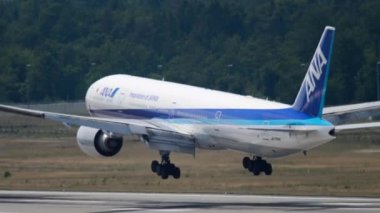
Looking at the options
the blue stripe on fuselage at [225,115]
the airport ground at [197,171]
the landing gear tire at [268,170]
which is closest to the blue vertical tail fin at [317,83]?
the blue stripe on fuselage at [225,115]

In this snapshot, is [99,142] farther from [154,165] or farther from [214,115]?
[214,115]

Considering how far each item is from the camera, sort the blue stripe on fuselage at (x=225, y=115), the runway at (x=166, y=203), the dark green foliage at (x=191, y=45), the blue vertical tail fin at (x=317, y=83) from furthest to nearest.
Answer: the dark green foliage at (x=191, y=45) → the blue stripe on fuselage at (x=225, y=115) → the blue vertical tail fin at (x=317, y=83) → the runway at (x=166, y=203)

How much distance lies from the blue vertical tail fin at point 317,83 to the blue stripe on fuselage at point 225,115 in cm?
38

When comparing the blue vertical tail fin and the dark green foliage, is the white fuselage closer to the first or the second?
the blue vertical tail fin

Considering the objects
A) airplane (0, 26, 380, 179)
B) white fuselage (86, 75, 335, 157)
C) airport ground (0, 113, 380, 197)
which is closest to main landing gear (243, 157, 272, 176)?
airplane (0, 26, 380, 179)

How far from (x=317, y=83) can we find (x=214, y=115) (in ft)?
23.2

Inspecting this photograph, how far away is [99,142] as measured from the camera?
76312 mm

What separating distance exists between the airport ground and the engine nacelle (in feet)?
5.07

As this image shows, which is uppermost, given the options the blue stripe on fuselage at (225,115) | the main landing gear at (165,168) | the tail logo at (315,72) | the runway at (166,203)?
the tail logo at (315,72)

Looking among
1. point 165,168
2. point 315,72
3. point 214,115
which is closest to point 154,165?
point 165,168

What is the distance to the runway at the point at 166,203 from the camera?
61062mm

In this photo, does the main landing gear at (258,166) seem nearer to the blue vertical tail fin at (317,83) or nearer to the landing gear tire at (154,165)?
the landing gear tire at (154,165)

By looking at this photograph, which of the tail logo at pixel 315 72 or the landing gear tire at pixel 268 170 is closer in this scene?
the tail logo at pixel 315 72

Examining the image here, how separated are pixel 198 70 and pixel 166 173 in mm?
57541
